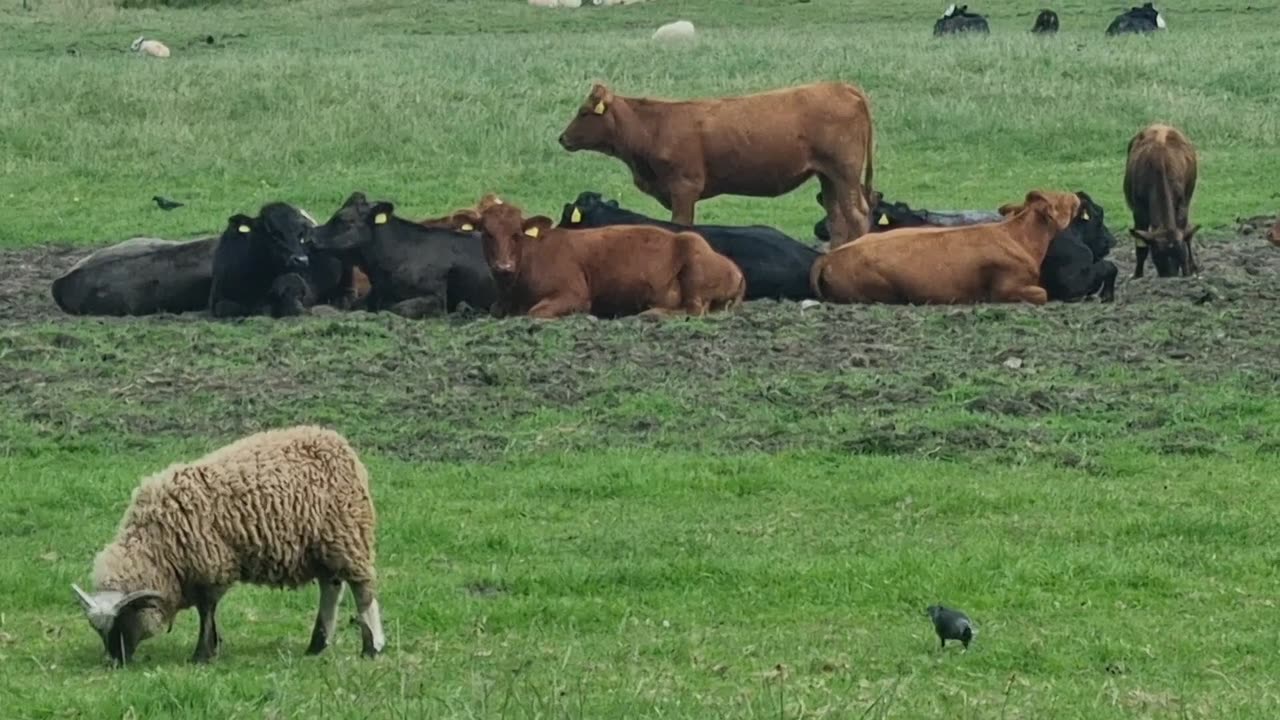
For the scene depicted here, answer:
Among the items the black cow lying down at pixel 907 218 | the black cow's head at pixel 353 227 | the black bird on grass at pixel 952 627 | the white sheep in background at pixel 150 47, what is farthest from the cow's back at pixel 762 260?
the white sheep in background at pixel 150 47

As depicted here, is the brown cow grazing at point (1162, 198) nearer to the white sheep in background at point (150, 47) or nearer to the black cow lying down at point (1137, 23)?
the black cow lying down at point (1137, 23)

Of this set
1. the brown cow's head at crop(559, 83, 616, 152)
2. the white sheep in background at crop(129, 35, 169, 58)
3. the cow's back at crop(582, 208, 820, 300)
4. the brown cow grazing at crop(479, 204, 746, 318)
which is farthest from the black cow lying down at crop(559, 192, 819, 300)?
the white sheep in background at crop(129, 35, 169, 58)

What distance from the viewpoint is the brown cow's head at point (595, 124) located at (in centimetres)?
2002

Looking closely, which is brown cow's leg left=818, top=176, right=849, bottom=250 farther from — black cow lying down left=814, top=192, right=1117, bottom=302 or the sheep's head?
the sheep's head

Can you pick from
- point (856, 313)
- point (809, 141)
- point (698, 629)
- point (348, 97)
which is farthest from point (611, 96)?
point (698, 629)

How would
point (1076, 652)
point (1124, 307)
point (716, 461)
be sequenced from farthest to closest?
point (1124, 307) → point (716, 461) → point (1076, 652)

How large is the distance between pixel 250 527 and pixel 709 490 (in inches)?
134

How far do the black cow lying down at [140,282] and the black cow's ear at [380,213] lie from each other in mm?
1284

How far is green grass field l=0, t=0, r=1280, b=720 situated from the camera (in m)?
6.82

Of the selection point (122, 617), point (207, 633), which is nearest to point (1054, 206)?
point (207, 633)

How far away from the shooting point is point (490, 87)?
3030cm

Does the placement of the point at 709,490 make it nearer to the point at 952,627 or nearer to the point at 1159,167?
the point at 952,627

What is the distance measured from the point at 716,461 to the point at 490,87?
2023cm

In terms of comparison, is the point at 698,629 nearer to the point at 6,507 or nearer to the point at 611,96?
the point at 6,507
